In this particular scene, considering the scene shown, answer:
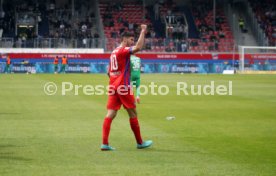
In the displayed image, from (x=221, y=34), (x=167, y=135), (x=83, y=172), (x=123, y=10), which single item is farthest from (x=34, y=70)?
(x=83, y=172)

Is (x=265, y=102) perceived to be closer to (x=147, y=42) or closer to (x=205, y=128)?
(x=205, y=128)

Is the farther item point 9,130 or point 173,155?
point 9,130

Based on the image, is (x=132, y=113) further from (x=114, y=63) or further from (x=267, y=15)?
(x=267, y=15)

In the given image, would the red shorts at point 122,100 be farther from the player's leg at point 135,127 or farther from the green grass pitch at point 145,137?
the green grass pitch at point 145,137

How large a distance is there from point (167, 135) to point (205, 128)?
182 cm

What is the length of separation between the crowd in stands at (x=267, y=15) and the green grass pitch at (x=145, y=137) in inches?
A: 1742

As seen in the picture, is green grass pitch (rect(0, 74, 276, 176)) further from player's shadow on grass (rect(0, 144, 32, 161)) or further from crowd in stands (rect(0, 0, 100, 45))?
crowd in stands (rect(0, 0, 100, 45))

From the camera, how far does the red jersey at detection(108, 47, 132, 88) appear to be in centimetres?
1239

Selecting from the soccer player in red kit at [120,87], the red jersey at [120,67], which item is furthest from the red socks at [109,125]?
the red jersey at [120,67]

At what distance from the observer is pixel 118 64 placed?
12.4m

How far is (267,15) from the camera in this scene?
70875 millimetres

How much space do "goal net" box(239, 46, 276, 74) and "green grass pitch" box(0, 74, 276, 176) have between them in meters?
38.1

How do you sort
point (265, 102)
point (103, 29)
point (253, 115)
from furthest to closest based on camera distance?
point (103, 29) < point (265, 102) < point (253, 115)

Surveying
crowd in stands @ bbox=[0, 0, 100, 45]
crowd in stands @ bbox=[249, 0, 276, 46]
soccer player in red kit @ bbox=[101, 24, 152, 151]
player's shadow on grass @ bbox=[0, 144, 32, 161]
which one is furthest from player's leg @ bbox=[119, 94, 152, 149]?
crowd in stands @ bbox=[249, 0, 276, 46]
